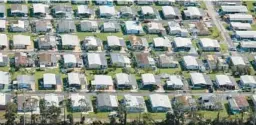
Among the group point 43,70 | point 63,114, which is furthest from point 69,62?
point 63,114

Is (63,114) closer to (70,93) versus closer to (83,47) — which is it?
(70,93)

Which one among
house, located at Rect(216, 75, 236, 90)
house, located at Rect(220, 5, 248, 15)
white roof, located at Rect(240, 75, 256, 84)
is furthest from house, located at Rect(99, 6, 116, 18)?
white roof, located at Rect(240, 75, 256, 84)

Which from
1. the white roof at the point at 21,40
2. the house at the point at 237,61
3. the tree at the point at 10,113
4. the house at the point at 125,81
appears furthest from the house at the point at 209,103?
the white roof at the point at 21,40

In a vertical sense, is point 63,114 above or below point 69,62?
below

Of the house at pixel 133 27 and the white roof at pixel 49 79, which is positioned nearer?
the white roof at pixel 49 79

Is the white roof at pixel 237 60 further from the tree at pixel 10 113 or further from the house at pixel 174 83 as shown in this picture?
the tree at pixel 10 113

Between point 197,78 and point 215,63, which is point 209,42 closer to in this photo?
point 215,63
